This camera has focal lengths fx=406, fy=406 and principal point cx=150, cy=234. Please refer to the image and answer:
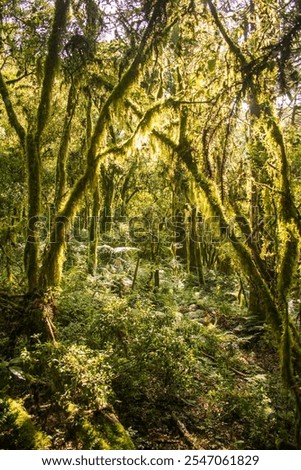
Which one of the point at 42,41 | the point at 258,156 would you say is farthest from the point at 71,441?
the point at 42,41

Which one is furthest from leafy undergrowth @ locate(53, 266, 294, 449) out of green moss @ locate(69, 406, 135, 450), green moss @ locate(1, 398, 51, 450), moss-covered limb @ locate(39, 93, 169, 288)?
green moss @ locate(1, 398, 51, 450)

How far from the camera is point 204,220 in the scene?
8094 mm

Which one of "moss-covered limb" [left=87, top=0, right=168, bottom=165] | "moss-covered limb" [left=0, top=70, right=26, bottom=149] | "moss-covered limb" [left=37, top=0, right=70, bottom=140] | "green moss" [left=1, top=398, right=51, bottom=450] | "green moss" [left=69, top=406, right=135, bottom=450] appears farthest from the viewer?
"moss-covered limb" [left=0, top=70, right=26, bottom=149]

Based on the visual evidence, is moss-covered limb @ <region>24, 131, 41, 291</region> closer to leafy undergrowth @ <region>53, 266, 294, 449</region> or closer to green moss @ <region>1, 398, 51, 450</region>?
leafy undergrowth @ <region>53, 266, 294, 449</region>

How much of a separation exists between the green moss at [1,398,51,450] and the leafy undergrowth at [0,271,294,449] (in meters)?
0.02

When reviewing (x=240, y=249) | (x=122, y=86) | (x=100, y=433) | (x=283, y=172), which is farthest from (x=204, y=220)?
(x=100, y=433)

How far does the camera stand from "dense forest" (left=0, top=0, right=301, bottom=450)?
17.9ft

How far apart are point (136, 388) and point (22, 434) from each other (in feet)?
6.94

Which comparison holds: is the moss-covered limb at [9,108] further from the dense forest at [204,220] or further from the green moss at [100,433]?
the green moss at [100,433]

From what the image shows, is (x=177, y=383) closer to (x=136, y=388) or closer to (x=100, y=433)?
(x=136, y=388)

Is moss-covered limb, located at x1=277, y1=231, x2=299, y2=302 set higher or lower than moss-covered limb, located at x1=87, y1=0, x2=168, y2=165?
lower

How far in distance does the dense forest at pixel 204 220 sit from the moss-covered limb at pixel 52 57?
24 millimetres

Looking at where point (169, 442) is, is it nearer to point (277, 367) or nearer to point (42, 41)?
point (277, 367)

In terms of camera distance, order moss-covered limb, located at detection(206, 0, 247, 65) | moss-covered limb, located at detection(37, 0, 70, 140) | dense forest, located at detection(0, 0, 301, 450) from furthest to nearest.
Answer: moss-covered limb, located at detection(37, 0, 70, 140)
moss-covered limb, located at detection(206, 0, 247, 65)
dense forest, located at detection(0, 0, 301, 450)
